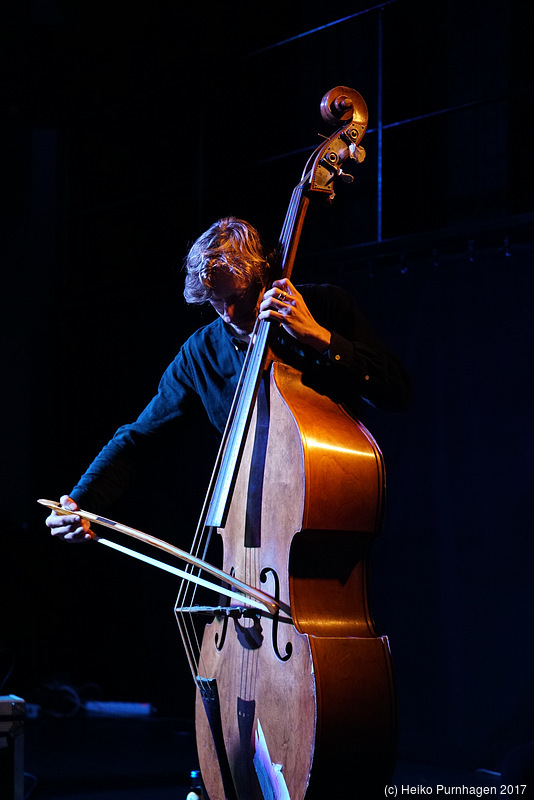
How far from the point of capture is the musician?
192 centimetres

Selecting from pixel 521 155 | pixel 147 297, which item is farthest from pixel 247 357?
pixel 147 297

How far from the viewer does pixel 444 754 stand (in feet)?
11.7

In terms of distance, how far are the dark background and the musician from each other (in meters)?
1.58

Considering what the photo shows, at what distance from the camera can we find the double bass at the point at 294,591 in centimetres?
170

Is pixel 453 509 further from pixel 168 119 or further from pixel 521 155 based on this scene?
pixel 168 119

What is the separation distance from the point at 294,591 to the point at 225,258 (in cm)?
74

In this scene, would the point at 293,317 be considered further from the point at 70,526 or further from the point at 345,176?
the point at 70,526

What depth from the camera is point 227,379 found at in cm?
230

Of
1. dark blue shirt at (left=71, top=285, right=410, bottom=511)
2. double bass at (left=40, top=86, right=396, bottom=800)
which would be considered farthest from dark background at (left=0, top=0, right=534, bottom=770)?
double bass at (left=40, top=86, right=396, bottom=800)

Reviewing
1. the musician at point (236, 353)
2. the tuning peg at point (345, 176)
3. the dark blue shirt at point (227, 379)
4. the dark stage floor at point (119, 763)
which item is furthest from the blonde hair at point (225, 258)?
the dark stage floor at point (119, 763)

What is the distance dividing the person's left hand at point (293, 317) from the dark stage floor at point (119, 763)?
1743mm

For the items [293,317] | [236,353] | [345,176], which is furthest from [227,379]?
[345,176]

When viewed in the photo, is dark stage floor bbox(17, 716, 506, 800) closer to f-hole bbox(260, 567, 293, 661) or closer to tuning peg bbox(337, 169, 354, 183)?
f-hole bbox(260, 567, 293, 661)

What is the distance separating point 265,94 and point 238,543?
11.1 ft
